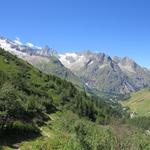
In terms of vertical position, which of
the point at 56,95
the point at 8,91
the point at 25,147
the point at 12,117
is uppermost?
the point at 56,95

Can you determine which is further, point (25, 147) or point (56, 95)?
point (56, 95)

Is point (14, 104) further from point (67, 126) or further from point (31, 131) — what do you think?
point (67, 126)

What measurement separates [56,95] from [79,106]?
18545mm

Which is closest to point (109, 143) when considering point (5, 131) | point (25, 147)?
point (25, 147)

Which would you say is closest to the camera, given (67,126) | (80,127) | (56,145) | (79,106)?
(56,145)

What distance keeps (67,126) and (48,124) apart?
17.6 ft

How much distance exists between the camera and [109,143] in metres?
62.4

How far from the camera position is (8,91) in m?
74.8

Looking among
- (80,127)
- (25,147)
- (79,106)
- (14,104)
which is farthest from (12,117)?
(79,106)

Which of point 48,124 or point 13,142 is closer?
point 13,142

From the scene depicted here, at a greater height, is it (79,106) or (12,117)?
(79,106)

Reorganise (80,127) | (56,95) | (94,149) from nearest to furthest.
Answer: (94,149)
(80,127)
(56,95)

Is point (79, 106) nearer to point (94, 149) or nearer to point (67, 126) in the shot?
point (67, 126)

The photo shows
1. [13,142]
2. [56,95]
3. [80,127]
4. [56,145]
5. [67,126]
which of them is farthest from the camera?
[56,95]
